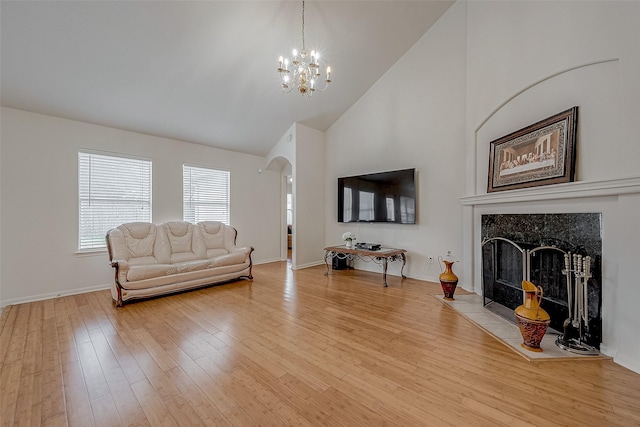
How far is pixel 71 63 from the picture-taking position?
312 cm

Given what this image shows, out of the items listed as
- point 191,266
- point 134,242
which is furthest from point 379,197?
point 134,242

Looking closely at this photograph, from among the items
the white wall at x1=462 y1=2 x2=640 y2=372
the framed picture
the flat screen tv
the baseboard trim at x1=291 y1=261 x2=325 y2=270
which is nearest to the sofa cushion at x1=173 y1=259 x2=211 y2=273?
the baseboard trim at x1=291 y1=261 x2=325 y2=270

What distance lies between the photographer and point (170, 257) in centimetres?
447

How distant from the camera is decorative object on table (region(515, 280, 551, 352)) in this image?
219 cm

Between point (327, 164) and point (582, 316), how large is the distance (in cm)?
505

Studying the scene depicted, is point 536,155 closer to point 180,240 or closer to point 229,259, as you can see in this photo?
point 229,259

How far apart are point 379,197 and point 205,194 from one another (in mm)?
3761

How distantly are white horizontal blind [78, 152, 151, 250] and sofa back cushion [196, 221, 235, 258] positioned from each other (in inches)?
39.6

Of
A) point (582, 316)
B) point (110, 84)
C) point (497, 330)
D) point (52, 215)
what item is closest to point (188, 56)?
point (110, 84)

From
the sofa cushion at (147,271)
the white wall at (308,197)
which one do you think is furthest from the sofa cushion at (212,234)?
the white wall at (308,197)

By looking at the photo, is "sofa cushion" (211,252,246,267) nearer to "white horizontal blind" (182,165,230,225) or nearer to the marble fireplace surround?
"white horizontal blind" (182,165,230,225)

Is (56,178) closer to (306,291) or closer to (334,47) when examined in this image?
(306,291)

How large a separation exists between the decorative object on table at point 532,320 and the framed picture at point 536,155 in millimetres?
1186

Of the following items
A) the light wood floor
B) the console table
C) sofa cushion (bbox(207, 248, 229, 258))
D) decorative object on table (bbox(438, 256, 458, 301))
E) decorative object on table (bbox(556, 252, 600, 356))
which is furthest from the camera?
sofa cushion (bbox(207, 248, 229, 258))
